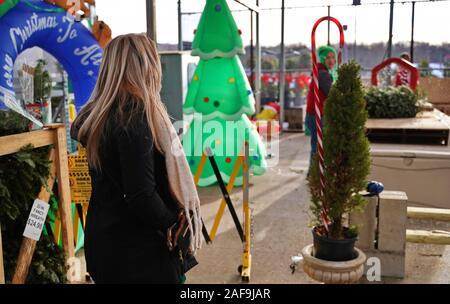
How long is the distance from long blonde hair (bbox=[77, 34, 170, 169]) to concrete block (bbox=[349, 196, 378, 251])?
2.35 m

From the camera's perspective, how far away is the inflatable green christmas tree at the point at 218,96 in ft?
22.1

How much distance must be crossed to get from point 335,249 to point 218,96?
159 inches

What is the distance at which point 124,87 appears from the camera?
1.87m

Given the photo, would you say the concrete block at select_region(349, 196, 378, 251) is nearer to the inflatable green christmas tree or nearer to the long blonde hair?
the long blonde hair

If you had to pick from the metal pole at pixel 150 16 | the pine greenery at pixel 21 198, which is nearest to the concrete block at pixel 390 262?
the pine greenery at pixel 21 198

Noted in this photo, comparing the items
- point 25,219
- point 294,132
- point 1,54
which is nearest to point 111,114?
point 25,219

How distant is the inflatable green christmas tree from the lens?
6723 millimetres

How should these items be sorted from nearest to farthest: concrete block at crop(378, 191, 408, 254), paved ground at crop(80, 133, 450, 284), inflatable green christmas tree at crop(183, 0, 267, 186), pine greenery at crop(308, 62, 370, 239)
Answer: pine greenery at crop(308, 62, 370, 239) → concrete block at crop(378, 191, 408, 254) → paved ground at crop(80, 133, 450, 284) → inflatable green christmas tree at crop(183, 0, 267, 186)

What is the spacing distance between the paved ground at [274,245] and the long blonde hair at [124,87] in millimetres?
2361

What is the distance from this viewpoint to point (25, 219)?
284 cm

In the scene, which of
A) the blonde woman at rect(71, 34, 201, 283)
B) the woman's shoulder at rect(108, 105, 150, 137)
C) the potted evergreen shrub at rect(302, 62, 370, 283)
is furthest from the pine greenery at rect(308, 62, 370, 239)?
the woman's shoulder at rect(108, 105, 150, 137)

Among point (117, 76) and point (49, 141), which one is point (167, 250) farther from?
point (49, 141)

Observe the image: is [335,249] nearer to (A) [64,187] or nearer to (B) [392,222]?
(B) [392,222]

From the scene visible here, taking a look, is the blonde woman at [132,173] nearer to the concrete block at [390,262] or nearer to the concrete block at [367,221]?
Result: the concrete block at [367,221]
